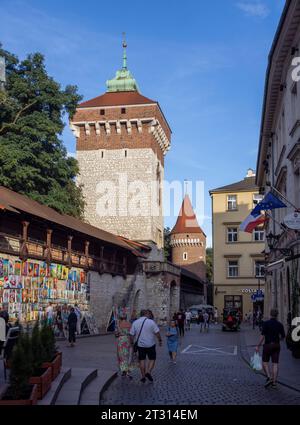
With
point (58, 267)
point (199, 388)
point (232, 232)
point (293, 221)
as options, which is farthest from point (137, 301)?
point (199, 388)

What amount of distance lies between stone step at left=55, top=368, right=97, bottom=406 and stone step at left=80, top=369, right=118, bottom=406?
0.32 ft

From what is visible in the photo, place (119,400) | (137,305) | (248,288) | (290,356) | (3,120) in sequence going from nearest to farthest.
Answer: (119,400)
(290,356)
(3,120)
(137,305)
(248,288)

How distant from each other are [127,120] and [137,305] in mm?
19216

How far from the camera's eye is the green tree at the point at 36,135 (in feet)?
109

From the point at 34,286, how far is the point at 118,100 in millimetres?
35638

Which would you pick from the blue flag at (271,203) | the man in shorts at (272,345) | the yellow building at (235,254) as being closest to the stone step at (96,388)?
the man in shorts at (272,345)

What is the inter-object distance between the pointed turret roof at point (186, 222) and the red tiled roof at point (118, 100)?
2758 cm

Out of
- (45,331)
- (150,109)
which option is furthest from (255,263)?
(45,331)

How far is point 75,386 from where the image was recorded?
389 inches

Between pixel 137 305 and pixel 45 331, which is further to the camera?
pixel 137 305

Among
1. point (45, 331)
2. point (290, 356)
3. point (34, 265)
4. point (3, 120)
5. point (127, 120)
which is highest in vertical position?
point (127, 120)

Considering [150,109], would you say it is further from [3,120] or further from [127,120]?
[3,120]

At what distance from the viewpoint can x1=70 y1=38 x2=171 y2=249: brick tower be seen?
5425cm

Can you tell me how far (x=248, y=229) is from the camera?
23391mm
